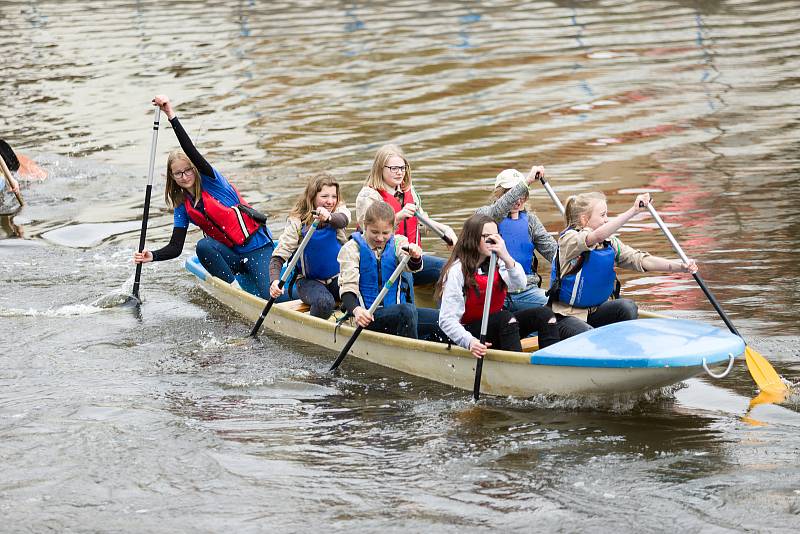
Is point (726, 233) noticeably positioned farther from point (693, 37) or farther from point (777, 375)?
point (693, 37)

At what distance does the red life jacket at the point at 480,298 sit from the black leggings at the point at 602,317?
40 centimetres

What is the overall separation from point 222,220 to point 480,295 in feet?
9.50

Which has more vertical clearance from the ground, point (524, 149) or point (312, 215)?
point (312, 215)

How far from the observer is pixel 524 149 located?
14828 millimetres

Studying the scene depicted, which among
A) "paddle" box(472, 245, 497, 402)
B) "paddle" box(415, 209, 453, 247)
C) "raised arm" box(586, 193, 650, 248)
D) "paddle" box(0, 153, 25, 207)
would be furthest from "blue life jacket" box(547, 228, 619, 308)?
"paddle" box(0, 153, 25, 207)

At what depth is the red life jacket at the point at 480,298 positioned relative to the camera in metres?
7.34

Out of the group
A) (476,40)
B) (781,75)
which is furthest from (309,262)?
(476,40)

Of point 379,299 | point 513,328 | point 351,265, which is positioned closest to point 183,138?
point 351,265

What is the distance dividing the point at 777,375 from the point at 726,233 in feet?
13.0

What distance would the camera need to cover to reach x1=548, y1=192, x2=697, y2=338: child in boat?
730cm

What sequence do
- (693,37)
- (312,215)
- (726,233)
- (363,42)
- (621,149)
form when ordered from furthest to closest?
(363,42) < (693,37) < (621,149) < (726,233) < (312,215)

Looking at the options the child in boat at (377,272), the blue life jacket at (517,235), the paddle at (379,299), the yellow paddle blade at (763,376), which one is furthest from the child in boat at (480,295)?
the yellow paddle blade at (763,376)

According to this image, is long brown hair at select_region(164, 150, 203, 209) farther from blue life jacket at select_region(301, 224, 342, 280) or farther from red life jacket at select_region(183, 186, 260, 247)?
blue life jacket at select_region(301, 224, 342, 280)

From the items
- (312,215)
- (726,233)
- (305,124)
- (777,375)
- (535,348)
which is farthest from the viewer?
(305,124)
